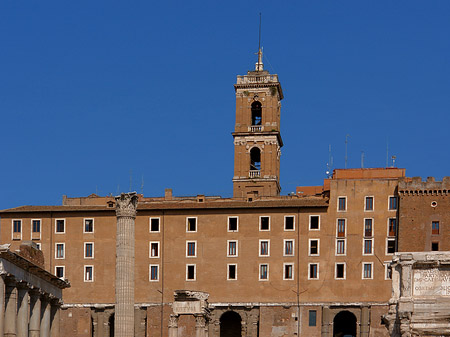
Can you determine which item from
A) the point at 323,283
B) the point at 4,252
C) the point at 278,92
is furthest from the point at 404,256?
the point at 278,92

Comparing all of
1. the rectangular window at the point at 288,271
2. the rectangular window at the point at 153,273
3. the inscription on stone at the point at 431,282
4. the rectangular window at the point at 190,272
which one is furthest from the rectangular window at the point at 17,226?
the inscription on stone at the point at 431,282

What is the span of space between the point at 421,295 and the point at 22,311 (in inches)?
731

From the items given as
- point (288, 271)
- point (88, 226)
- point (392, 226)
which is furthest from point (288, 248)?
point (88, 226)

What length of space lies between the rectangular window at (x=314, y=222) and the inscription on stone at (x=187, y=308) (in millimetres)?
20607

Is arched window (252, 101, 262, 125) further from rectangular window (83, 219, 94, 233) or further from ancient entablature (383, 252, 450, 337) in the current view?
ancient entablature (383, 252, 450, 337)

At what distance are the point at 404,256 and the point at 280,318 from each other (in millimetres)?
37450

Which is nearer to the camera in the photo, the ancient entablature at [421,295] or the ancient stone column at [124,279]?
the ancient entablature at [421,295]

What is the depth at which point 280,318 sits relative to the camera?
87.3 metres

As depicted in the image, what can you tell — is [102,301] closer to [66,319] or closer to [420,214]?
[66,319]

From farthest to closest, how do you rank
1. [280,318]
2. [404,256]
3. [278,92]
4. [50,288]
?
[278,92] < [280,318] < [50,288] < [404,256]

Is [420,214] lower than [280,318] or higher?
higher

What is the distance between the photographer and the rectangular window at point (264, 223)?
89.6 m

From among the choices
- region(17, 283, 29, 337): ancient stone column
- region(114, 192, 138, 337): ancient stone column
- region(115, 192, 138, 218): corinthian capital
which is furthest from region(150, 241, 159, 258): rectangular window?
region(17, 283, 29, 337): ancient stone column

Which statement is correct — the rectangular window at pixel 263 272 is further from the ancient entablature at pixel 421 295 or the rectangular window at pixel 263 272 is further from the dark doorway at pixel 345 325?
the ancient entablature at pixel 421 295
